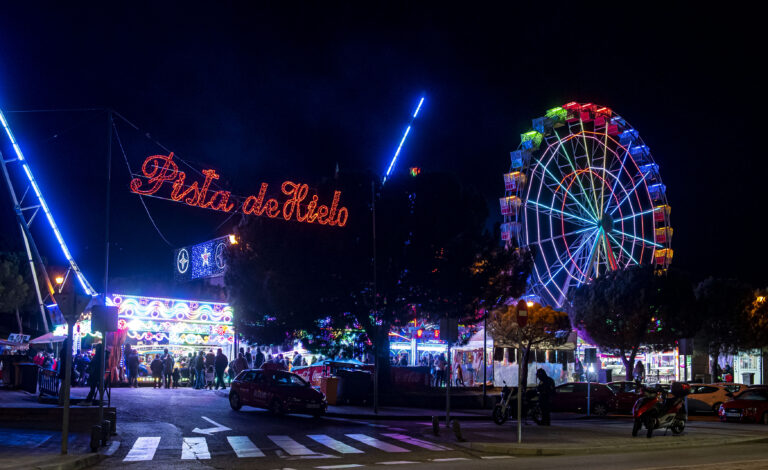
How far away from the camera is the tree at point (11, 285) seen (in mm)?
54531

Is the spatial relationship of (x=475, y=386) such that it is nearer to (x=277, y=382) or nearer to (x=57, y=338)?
(x=277, y=382)

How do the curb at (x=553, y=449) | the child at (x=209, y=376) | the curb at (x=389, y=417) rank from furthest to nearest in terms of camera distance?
the child at (x=209, y=376)
the curb at (x=389, y=417)
the curb at (x=553, y=449)

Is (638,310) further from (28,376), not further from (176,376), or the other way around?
(28,376)

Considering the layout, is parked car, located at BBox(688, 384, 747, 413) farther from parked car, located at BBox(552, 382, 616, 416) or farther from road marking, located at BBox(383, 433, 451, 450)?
road marking, located at BBox(383, 433, 451, 450)

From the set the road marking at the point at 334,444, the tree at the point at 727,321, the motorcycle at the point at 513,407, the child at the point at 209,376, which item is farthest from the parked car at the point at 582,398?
the tree at the point at 727,321

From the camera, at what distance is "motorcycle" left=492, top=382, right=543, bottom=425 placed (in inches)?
865

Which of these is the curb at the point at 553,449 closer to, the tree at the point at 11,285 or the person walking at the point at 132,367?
the person walking at the point at 132,367

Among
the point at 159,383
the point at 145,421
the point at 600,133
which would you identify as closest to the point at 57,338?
the point at 159,383

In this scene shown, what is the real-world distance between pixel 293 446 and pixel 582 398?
53.0 feet

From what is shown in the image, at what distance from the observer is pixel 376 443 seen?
16.5 metres

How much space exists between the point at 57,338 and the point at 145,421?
15.8m

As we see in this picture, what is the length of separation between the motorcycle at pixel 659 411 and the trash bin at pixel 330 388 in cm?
1211

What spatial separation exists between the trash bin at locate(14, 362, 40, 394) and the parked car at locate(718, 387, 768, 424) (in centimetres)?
2310

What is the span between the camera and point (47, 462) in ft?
39.9
